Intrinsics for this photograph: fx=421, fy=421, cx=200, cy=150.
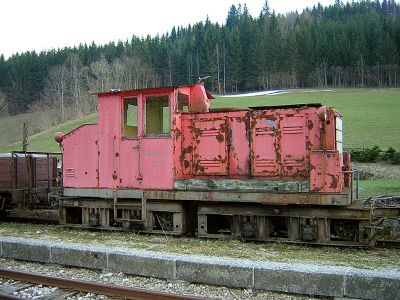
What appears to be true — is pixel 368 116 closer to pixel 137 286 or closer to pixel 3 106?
pixel 137 286

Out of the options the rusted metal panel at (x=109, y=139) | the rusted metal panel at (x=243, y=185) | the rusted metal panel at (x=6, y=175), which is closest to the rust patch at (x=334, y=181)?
the rusted metal panel at (x=243, y=185)

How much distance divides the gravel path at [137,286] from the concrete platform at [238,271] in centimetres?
9

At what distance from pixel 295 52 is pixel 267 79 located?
30.8 ft

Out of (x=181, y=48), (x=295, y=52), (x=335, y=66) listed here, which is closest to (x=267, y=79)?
(x=295, y=52)

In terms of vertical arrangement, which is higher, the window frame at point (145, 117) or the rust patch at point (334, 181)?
the window frame at point (145, 117)

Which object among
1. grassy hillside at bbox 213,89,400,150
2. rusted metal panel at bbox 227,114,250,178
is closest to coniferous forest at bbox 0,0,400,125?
grassy hillside at bbox 213,89,400,150

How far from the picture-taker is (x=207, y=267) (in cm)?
649

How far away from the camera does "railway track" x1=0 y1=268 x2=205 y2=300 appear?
5.64 m

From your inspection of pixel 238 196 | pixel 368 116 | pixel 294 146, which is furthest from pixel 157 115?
pixel 368 116

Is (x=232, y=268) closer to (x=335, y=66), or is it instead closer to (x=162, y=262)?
(x=162, y=262)

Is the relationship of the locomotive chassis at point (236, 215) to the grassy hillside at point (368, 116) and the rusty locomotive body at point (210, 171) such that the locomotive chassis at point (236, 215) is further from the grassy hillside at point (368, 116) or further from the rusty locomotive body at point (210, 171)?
the grassy hillside at point (368, 116)

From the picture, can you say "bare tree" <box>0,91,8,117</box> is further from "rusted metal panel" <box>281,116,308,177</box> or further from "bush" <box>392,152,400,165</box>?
"rusted metal panel" <box>281,116,308,177</box>

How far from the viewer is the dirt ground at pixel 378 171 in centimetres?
2703

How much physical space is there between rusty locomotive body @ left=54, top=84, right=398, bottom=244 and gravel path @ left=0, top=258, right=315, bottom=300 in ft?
11.4
